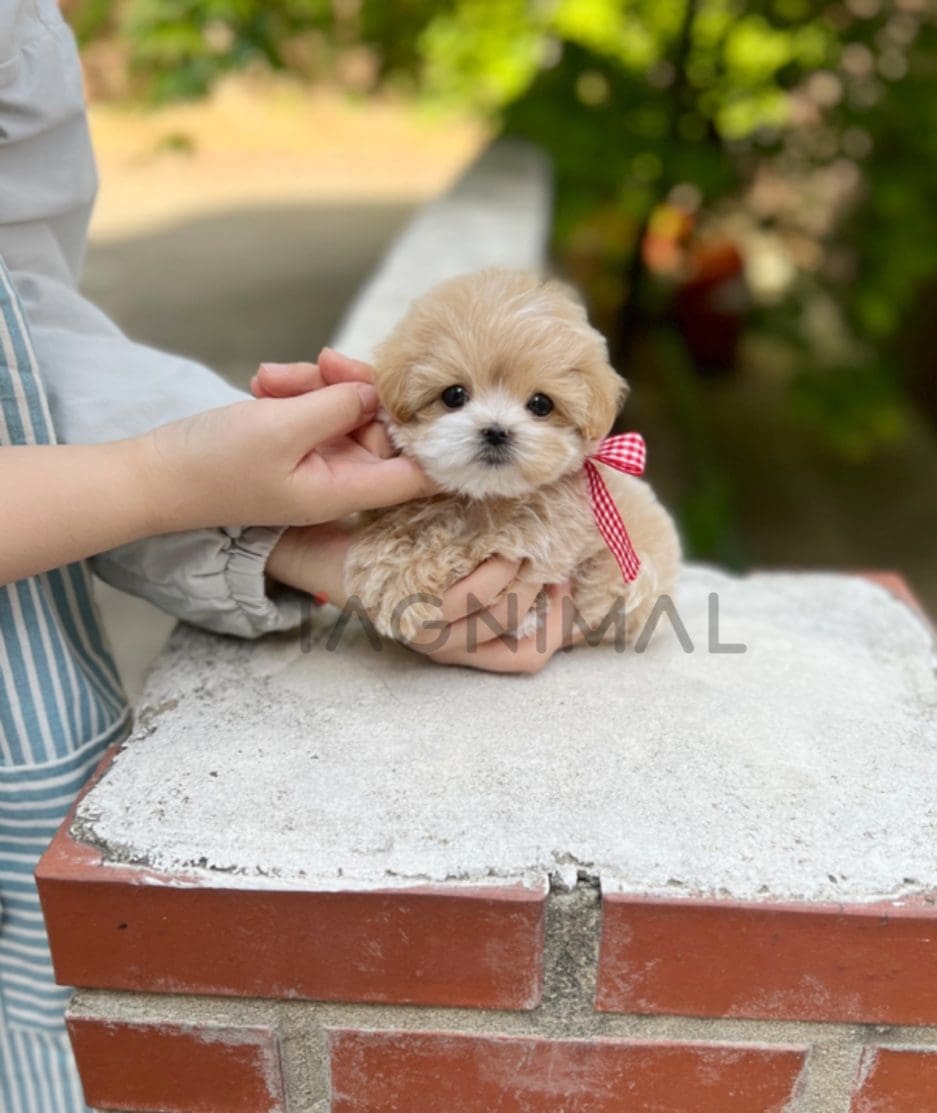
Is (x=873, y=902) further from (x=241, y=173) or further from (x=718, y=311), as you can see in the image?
(x=241, y=173)

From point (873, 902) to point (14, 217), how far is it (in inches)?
35.3

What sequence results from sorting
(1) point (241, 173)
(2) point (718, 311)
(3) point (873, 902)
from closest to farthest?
(3) point (873, 902)
(2) point (718, 311)
(1) point (241, 173)

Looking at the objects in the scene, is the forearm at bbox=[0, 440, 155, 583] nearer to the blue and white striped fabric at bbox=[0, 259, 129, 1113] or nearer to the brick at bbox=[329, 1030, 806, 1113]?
the blue and white striped fabric at bbox=[0, 259, 129, 1113]

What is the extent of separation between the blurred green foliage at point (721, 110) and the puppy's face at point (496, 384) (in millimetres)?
1710

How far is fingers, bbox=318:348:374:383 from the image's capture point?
3.09ft

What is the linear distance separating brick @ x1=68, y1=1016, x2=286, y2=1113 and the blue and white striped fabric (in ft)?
0.60

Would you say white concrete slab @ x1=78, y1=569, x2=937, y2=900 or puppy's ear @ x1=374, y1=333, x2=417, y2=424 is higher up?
puppy's ear @ x1=374, y1=333, x2=417, y2=424

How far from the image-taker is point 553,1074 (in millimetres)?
810

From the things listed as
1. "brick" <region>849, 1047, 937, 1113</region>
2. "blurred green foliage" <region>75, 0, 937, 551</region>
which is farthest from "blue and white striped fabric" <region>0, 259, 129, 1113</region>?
"blurred green foliage" <region>75, 0, 937, 551</region>

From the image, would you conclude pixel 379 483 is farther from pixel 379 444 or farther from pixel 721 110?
pixel 721 110

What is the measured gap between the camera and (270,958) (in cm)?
78

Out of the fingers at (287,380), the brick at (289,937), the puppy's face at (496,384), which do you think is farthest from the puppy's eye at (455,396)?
the brick at (289,937)

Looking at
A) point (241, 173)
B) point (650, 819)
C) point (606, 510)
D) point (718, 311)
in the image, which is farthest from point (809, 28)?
point (241, 173)

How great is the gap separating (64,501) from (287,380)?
22cm
